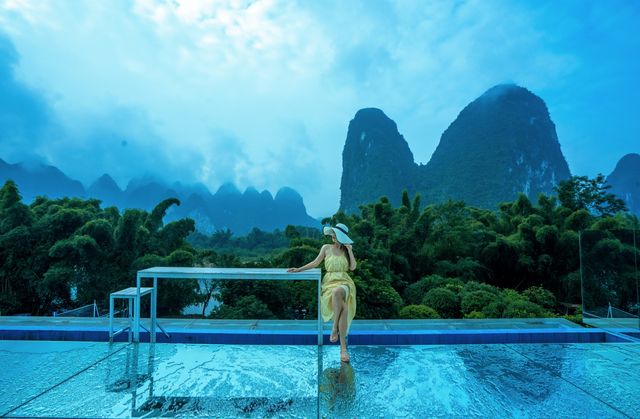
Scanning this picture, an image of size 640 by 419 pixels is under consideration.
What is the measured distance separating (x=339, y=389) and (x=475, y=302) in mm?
4995

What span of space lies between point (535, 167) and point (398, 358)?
144ft

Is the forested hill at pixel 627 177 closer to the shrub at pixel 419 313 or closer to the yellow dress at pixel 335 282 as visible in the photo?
the shrub at pixel 419 313

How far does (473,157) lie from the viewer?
41.6m

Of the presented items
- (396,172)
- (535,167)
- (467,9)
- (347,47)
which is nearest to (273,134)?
(396,172)

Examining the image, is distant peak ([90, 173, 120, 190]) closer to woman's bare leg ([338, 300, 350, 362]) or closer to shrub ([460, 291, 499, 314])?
shrub ([460, 291, 499, 314])

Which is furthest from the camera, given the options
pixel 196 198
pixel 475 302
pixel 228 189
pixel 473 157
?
pixel 228 189

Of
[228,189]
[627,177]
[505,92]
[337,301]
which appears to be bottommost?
[337,301]

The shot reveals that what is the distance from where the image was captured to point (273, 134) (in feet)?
117

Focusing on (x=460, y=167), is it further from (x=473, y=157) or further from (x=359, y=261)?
(x=359, y=261)

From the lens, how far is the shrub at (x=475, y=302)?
279 inches

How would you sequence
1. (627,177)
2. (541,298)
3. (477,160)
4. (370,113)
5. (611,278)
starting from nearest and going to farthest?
Answer: (611,278), (541,298), (477,160), (627,177), (370,113)

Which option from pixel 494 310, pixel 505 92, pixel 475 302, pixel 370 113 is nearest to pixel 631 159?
pixel 505 92

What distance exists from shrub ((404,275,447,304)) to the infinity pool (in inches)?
193

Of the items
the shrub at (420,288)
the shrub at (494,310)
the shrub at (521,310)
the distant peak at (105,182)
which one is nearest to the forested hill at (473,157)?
the shrub at (420,288)
